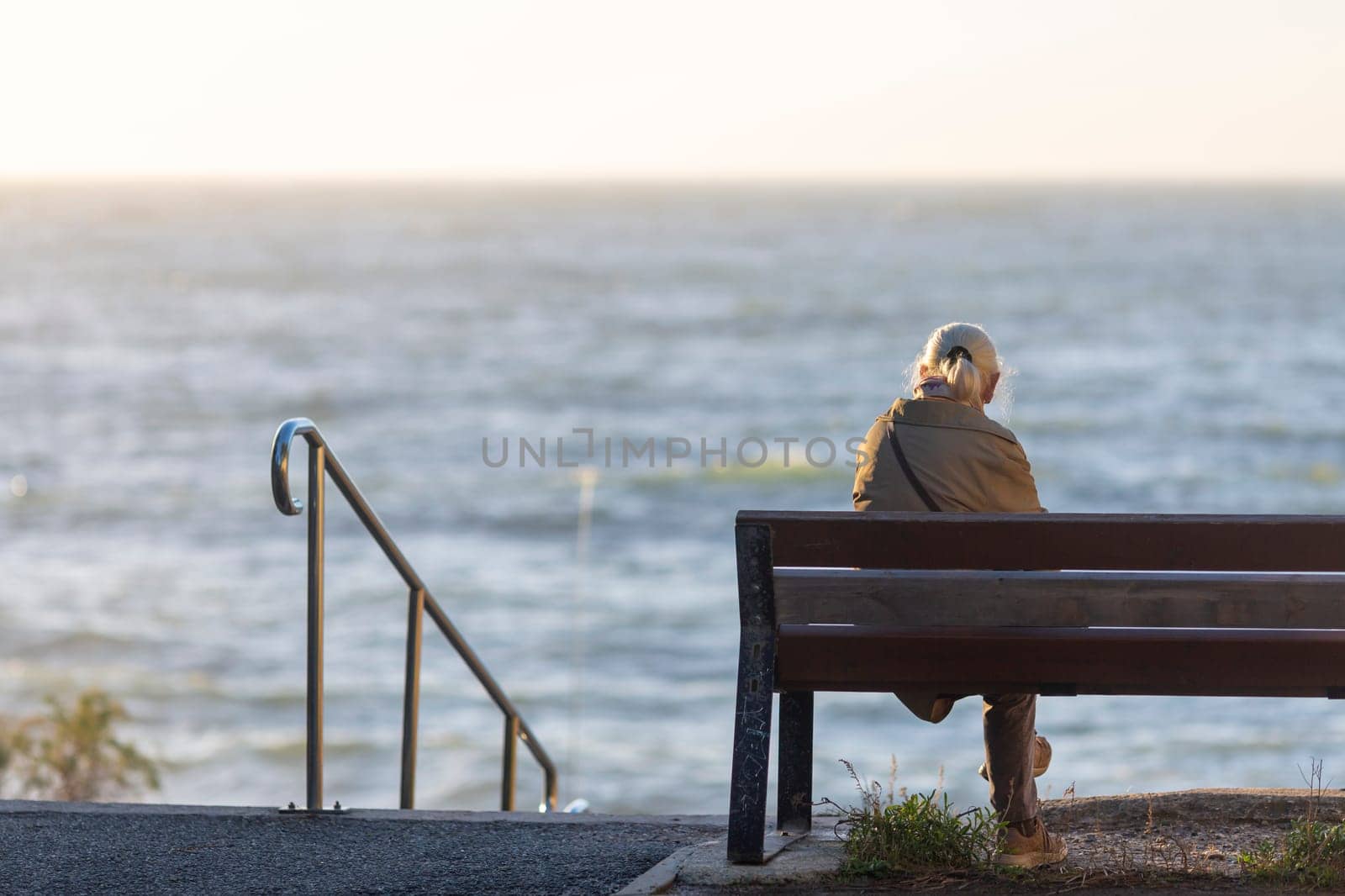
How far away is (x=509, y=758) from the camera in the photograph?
20.4 ft

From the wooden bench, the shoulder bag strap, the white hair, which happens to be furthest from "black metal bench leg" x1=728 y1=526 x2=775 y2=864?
the white hair

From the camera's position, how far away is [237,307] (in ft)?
197

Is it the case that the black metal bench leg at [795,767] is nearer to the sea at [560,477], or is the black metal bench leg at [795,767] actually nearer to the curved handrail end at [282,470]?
the sea at [560,477]

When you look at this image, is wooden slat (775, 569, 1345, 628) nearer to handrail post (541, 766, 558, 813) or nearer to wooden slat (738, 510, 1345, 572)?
wooden slat (738, 510, 1345, 572)

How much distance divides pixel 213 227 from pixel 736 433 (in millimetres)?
98404

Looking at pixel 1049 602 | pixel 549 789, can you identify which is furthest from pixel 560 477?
pixel 1049 602

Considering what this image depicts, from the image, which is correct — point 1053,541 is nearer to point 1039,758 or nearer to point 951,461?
point 951,461

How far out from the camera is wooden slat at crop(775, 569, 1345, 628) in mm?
3398

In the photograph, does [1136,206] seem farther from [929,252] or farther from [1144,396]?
[1144,396]

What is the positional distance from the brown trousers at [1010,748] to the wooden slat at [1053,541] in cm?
49

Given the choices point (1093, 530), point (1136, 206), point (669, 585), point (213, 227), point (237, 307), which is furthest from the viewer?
point (1136, 206)

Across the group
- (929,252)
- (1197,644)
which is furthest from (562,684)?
(929,252)

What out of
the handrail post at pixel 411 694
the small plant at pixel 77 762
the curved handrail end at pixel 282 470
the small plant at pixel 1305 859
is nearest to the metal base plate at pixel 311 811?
the handrail post at pixel 411 694

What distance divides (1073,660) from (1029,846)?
23.9 inches
